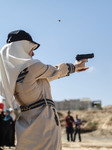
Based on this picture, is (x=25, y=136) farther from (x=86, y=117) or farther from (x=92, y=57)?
(x=86, y=117)

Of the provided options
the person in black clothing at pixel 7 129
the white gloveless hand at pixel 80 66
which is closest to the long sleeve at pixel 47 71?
the white gloveless hand at pixel 80 66

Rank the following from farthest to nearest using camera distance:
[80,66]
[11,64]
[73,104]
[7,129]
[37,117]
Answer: [73,104] < [7,129] < [80,66] < [11,64] < [37,117]

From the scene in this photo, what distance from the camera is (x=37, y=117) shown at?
2.91 meters

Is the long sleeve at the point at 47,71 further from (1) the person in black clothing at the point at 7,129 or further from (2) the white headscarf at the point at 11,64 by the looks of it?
(1) the person in black clothing at the point at 7,129

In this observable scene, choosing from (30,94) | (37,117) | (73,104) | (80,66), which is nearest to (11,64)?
(30,94)

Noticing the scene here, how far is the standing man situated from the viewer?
2.88m

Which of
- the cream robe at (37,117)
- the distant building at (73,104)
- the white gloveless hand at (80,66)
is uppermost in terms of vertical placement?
the white gloveless hand at (80,66)

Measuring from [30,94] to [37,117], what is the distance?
0.92 ft

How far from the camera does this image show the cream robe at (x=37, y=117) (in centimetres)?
286

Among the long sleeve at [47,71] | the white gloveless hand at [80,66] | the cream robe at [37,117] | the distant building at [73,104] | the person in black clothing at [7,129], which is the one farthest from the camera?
the distant building at [73,104]

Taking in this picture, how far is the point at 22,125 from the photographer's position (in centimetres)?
297

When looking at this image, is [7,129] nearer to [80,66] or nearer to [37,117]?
[80,66]

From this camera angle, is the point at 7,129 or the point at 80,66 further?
the point at 7,129

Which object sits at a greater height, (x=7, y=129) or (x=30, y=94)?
(x=30, y=94)
